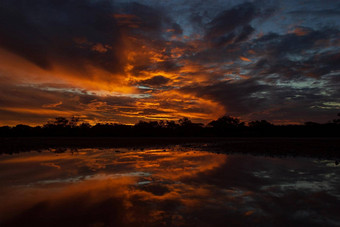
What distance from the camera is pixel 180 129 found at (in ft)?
303

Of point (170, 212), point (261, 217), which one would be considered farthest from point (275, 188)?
point (170, 212)

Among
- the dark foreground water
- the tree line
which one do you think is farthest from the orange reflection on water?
the tree line

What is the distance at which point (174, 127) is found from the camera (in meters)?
97.1

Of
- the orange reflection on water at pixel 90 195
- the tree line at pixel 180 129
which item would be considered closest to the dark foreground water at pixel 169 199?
the orange reflection on water at pixel 90 195

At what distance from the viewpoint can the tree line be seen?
230 ft

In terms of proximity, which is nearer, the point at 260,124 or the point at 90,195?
the point at 90,195

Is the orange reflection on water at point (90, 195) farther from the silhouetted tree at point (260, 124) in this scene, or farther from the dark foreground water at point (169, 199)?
the silhouetted tree at point (260, 124)

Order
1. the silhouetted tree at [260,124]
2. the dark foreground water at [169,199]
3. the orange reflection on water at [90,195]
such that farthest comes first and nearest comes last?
the silhouetted tree at [260,124], the orange reflection on water at [90,195], the dark foreground water at [169,199]

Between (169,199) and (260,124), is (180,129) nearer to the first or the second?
(260,124)

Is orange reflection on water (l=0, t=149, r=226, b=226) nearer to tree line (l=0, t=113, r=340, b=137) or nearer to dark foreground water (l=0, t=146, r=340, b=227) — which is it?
dark foreground water (l=0, t=146, r=340, b=227)

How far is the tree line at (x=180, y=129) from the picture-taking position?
7025 cm

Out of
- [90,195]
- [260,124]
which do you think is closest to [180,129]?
[260,124]

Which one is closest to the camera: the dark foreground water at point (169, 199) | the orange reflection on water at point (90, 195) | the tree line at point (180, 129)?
the dark foreground water at point (169, 199)

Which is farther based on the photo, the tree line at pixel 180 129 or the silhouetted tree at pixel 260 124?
the silhouetted tree at pixel 260 124
